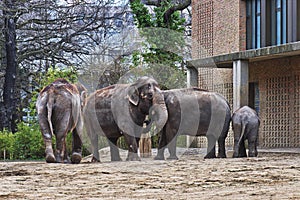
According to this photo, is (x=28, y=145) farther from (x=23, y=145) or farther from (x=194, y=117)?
(x=194, y=117)

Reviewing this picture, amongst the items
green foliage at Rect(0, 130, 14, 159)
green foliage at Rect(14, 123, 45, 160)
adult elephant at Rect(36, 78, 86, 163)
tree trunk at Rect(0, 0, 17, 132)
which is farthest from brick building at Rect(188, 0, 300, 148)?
adult elephant at Rect(36, 78, 86, 163)

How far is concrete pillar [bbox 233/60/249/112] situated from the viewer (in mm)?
20359

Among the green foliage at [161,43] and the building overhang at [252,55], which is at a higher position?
the green foliage at [161,43]

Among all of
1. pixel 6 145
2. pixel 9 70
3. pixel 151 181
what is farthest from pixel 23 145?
pixel 151 181

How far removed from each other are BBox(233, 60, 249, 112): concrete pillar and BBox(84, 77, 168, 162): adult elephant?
6716 millimetres

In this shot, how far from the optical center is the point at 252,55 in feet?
65.7

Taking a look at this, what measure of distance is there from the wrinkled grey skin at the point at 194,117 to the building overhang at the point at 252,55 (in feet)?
12.6

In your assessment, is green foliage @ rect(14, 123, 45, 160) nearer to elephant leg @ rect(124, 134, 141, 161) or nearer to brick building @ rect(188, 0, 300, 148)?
brick building @ rect(188, 0, 300, 148)

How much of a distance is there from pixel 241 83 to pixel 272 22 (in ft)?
6.84

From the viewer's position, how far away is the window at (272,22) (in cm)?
1977

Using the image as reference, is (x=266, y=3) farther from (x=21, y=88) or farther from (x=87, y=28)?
(x=21, y=88)

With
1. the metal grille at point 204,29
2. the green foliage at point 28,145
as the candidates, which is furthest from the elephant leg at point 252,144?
the metal grille at point 204,29

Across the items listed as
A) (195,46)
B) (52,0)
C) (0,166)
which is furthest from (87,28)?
(0,166)

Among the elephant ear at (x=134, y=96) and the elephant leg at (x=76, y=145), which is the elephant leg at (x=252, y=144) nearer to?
the elephant ear at (x=134, y=96)
